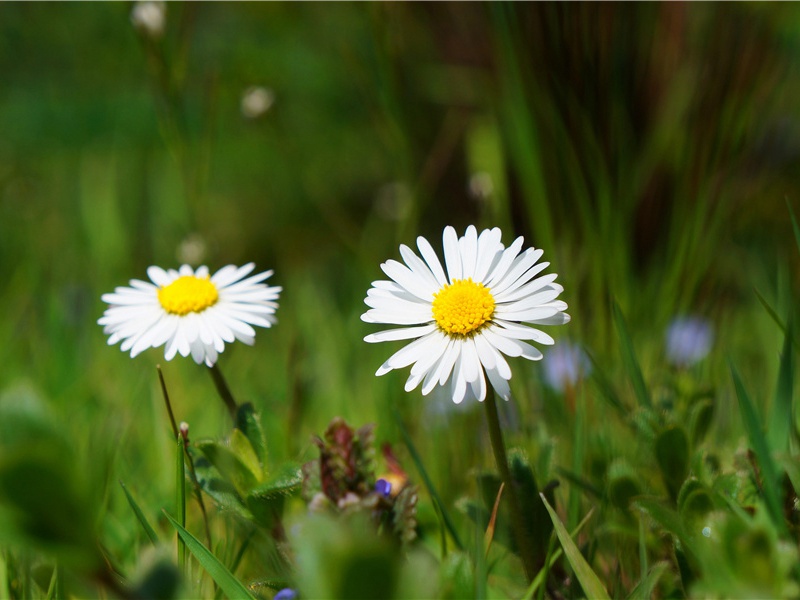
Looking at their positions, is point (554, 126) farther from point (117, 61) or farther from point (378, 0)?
point (117, 61)

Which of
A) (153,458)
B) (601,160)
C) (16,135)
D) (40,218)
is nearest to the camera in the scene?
(153,458)

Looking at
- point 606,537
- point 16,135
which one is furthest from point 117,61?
point 606,537

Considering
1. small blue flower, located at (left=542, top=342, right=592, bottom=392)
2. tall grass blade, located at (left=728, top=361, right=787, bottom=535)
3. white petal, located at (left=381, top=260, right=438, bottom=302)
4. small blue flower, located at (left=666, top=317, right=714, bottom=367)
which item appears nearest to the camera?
tall grass blade, located at (left=728, top=361, right=787, bottom=535)

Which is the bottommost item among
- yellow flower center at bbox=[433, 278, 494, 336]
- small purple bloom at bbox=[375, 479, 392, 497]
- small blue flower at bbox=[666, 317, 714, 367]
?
small purple bloom at bbox=[375, 479, 392, 497]

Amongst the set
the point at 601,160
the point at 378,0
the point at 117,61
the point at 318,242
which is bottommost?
the point at 601,160

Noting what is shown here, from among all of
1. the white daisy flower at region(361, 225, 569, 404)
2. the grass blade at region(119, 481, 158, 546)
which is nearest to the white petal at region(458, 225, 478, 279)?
the white daisy flower at region(361, 225, 569, 404)

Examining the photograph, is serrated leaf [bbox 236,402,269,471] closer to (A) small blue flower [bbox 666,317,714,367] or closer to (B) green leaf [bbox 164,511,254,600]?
(B) green leaf [bbox 164,511,254,600]

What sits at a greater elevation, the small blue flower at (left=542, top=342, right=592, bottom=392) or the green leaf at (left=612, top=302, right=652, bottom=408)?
the small blue flower at (left=542, top=342, right=592, bottom=392)
